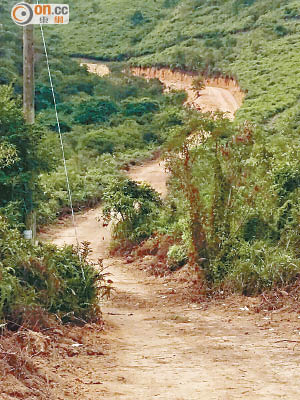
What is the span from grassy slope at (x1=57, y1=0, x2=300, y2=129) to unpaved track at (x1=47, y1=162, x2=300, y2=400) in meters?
17.4

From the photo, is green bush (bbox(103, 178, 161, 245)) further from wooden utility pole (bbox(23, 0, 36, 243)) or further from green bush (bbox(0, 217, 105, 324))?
green bush (bbox(0, 217, 105, 324))

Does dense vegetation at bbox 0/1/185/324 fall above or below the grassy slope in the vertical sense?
below

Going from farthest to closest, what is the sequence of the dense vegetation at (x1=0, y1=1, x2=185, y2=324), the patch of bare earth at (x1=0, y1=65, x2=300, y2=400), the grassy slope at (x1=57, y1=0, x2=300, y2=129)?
the grassy slope at (x1=57, y1=0, x2=300, y2=129), the dense vegetation at (x1=0, y1=1, x2=185, y2=324), the patch of bare earth at (x1=0, y1=65, x2=300, y2=400)

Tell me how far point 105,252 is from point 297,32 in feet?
104

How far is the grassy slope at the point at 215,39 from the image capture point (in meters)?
35.5

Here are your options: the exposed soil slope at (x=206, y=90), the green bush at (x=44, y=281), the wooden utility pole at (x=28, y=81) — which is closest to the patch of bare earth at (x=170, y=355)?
the green bush at (x=44, y=281)

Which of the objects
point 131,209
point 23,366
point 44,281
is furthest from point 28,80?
point 23,366

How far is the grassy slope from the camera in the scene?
35.5 meters

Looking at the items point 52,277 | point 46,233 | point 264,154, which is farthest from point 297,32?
point 52,277

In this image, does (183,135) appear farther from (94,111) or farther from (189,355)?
(94,111)

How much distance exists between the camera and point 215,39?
5272 centimetres

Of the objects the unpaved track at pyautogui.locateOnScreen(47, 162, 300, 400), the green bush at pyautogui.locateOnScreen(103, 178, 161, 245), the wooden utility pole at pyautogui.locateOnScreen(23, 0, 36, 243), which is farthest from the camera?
the green bush at pyautogui.locateOnScreen(103, 178, 161, 245)

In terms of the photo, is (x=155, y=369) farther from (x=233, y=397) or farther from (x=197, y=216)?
(x=197, y=216)

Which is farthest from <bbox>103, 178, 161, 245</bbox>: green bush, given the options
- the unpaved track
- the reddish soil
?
the unpaved track
